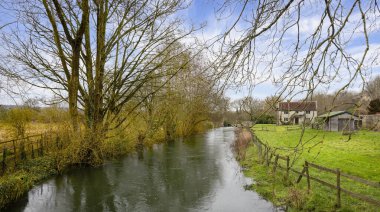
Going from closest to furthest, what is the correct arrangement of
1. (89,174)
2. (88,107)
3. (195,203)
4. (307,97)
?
(307,97), (195,203), (89,174), (88,107)

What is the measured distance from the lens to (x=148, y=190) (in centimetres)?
1309

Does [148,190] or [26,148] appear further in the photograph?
[26,148]

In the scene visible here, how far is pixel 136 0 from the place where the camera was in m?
18.6

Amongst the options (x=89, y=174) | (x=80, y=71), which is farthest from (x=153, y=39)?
(x=89, y=174)

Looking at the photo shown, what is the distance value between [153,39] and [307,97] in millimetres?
16574

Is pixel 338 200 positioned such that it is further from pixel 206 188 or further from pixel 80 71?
pixel 80 71

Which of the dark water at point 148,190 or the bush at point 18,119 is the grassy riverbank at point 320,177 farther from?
the bush at point 18,119

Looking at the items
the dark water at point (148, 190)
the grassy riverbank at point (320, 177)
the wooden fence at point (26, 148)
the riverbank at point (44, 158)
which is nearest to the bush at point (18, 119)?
the riverbank at point (44, 158)

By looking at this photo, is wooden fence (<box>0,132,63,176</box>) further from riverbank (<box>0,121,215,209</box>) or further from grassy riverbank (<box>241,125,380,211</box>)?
grassy riverbank (<box>241,125,380,211</box>)

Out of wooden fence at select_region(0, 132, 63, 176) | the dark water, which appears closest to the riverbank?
wooden fence at select_region(0, 132, 63, 176)

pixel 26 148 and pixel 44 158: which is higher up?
pixel 26 148

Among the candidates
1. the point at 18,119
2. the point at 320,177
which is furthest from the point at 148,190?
the point at 18,119

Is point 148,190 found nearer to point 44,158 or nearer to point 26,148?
point 44,158

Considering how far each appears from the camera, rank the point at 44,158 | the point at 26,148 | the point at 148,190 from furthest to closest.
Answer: the point at 26,148, the point at 44,158, the point at 148,190
